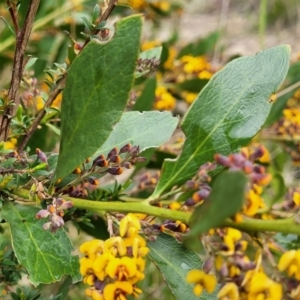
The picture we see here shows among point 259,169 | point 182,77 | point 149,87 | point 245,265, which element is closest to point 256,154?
point 259,169

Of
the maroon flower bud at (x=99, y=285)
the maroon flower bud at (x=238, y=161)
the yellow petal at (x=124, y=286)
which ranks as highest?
the maroon flower bud at (x=238, y=161)

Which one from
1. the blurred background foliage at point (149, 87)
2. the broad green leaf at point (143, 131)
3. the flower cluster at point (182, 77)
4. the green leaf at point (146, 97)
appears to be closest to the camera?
the broad green leaf at point (143, 131)

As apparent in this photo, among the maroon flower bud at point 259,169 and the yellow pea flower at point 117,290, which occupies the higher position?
the maroon flower bud at point 259,169

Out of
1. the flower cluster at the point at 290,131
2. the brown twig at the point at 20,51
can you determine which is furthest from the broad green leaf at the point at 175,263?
the flower cluster at the point at 290,131

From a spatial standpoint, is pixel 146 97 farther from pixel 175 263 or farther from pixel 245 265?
pixel 245 265

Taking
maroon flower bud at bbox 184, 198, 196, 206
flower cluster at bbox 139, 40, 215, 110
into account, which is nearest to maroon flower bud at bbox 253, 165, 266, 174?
maroon flower bud at bbox 184, 198, 196, 206

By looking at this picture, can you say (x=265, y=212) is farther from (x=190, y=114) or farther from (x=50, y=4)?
(x=50, y=4)

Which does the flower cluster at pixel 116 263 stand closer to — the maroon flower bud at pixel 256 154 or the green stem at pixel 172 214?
the green stem at pixel 172 214
